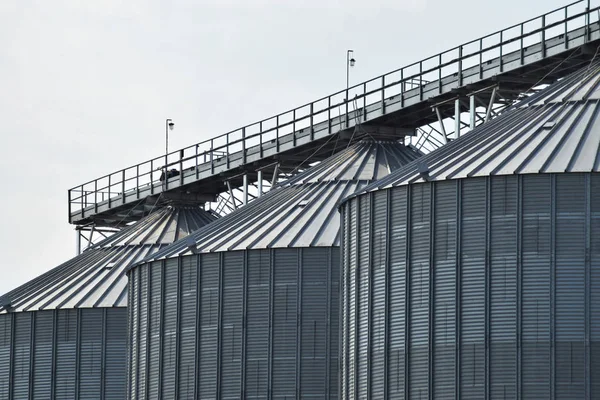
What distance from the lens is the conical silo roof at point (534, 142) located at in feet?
242

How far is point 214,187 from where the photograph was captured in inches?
4508

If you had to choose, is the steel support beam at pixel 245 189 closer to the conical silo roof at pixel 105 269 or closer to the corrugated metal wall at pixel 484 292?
the conical silo roof at pixel 105 269

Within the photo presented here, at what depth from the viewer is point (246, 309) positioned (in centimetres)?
8525

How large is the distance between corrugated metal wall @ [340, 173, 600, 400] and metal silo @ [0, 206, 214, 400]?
89.4 ft

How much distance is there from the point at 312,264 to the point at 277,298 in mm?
2180

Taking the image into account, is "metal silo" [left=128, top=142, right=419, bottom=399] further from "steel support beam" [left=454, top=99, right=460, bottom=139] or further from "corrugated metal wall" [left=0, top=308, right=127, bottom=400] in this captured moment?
"corrugated metal wall" [left=0, top=308, right=127, bottom=400]

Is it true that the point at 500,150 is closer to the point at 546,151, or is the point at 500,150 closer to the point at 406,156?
the point at 546,151

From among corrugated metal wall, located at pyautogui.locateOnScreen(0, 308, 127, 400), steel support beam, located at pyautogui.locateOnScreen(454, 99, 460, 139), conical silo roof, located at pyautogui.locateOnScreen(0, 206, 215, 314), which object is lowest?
corrugated metal wall, located at pyautogui.locateOnScreen(0, 308, 127, 400)

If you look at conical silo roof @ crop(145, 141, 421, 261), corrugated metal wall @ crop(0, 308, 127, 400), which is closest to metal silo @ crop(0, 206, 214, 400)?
corrugated metal wall @ crop(0, 308, 127, 400)

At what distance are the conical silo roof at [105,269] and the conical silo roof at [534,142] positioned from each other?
2852cm

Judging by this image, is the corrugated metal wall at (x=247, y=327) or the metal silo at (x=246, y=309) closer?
the corrugated metal wall at (x=247, y=327)

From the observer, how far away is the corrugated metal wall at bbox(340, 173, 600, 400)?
70.2m

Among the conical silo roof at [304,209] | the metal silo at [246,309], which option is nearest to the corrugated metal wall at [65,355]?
the metal silo at [246,309]

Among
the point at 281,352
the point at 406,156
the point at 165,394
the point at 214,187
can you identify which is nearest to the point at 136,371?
the point at 165,394
